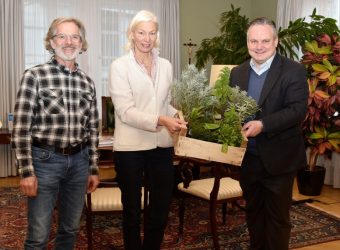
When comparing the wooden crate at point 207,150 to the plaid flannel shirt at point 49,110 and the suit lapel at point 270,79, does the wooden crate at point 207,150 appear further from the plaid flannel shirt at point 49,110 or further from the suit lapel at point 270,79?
the plaid flannel shirt at point 49,110

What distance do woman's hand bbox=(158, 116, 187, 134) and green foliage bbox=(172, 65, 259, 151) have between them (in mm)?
48

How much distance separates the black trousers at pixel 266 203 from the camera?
6.79 ft

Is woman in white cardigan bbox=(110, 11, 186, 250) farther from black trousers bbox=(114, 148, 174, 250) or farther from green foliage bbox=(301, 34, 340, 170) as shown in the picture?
green foliage bbox=(301, 34, 340, 170)

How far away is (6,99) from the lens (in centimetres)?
524

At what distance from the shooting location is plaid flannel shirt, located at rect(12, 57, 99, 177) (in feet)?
5.75

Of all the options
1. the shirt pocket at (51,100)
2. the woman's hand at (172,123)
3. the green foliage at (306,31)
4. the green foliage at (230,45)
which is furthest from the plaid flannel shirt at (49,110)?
the green foliage at (230,45)

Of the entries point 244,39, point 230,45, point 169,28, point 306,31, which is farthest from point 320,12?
point 169,28

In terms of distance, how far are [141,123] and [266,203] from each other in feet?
2.57

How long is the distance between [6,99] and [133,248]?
373 cm

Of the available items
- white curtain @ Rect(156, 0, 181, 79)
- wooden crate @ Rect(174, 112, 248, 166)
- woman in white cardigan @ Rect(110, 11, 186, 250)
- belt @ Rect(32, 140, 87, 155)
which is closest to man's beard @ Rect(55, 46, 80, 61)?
woman in white cardigan @ Rect(110, 11, 186, 250)

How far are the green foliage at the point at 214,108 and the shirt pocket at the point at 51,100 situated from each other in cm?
56

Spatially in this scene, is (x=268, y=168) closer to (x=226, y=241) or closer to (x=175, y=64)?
(x=226, y=241)

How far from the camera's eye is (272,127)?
193 cm

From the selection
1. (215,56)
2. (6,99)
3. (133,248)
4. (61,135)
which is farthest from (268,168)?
(6,99)
